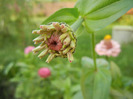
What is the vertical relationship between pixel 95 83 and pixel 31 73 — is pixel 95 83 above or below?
below

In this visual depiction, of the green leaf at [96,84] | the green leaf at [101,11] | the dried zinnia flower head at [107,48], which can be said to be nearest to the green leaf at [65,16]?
the green leaf at [101,11]

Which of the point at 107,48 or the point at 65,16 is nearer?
the point at 65,16

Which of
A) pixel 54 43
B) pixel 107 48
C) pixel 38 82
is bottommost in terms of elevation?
pixel 54 43

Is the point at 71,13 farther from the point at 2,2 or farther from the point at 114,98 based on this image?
the point at 2,2

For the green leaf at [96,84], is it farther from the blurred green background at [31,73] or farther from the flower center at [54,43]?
the flower center at [54,43]

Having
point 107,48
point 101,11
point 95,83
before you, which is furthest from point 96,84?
point 107,48

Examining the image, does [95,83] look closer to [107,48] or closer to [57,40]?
[57,40]
